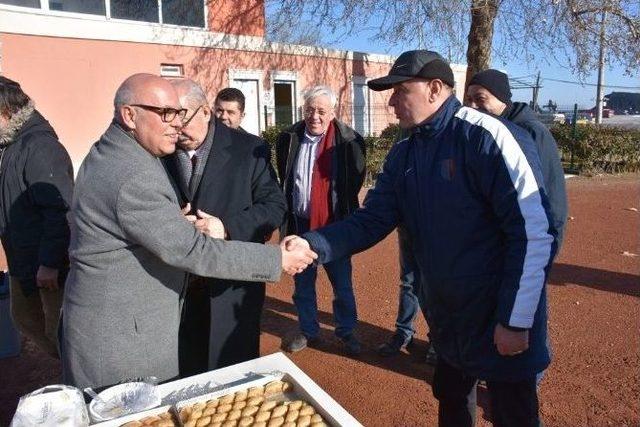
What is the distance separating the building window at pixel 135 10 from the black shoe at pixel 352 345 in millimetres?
10398

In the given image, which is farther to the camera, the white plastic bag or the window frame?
the window frame

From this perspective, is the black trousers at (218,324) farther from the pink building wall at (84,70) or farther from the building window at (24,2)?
the building window at (24,2)

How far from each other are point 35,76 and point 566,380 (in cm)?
1054

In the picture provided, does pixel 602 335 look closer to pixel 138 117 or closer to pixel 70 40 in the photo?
pixel 138 117

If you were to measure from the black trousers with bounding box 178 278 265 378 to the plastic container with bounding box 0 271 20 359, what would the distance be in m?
1.93

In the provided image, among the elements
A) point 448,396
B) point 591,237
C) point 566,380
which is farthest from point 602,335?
point 591,237

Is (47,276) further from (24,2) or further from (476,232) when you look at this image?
(24,2)

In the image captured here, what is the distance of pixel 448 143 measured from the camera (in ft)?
6.86

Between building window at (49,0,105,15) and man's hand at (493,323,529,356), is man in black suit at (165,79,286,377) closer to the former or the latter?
man's hand at (493,323,529,356)

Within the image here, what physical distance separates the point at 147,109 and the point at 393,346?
2.79 metres

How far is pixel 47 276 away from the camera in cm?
283

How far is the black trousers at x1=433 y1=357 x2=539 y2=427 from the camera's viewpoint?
2117 mm

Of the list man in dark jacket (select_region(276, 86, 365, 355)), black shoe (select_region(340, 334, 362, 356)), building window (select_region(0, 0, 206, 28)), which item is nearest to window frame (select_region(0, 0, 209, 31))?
building window (select_region(0, 0, 206, 28))

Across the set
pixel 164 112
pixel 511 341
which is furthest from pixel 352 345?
pixel 164 112
